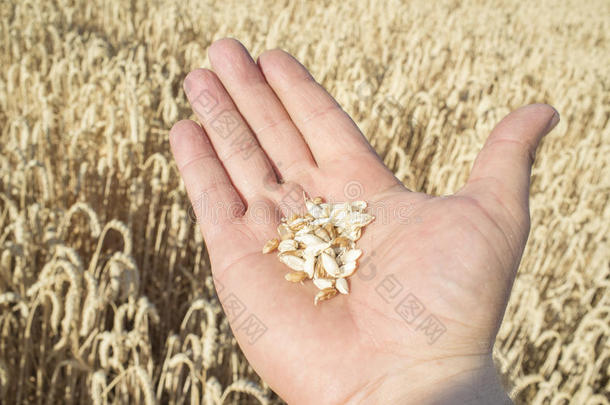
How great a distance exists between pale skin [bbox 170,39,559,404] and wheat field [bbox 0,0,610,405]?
0.19 m

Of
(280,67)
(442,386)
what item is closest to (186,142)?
(280,67)

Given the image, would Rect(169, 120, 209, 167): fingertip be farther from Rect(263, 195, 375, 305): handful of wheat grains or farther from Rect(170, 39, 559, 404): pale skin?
Rect(263, 195, 375, 305): handful of wheat grains

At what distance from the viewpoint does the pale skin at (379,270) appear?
4.07ft

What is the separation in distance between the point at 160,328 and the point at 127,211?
0.63 meters

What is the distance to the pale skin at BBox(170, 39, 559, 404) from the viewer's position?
1241mm

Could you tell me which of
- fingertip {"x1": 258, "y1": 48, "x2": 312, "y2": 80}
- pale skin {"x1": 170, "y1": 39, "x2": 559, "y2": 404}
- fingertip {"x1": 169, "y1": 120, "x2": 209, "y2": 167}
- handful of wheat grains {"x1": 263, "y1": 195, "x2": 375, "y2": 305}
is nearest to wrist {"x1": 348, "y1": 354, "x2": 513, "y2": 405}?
pale skin {"x1": 170, "y1": 39, "x2": 559, "y2": 404}

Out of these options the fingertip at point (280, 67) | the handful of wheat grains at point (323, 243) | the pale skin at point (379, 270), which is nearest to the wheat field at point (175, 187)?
the pale skin at point (379, 270)

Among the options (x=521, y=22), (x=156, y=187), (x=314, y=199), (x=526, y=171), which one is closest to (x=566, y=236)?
(x=526, y=171)

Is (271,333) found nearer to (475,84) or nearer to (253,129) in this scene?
(253,129)

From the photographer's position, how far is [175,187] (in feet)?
8.42

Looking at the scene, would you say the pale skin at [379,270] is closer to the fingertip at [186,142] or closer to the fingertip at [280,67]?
the fingertip at [186,142]

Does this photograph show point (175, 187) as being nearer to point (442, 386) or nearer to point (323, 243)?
point (323, 243)

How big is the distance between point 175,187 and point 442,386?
1803mm

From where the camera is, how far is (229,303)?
144 cm
